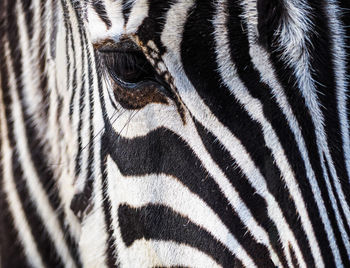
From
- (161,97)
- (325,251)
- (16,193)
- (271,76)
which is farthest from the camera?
(16,193)

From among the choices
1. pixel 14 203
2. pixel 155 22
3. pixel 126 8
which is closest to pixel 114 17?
pixel 126 8

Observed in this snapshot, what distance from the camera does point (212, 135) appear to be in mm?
1581

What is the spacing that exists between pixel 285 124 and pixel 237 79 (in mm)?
204

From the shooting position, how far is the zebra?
1452 millimetres

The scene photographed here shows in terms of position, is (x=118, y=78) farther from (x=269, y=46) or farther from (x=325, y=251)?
(x=325, y=251)

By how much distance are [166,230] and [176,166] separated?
23cm

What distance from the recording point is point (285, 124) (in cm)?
147

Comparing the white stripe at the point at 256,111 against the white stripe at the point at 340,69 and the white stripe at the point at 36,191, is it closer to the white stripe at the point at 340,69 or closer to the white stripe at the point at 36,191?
the white stripe at the point at 340,69

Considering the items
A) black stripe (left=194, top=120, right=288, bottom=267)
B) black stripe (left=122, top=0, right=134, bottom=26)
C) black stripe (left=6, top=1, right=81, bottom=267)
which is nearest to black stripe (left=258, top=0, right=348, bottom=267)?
black stripe (left=194, top=120, right=288, bottom=267)

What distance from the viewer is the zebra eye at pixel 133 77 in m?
1.71

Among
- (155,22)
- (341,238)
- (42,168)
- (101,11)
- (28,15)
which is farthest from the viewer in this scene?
(28,15)

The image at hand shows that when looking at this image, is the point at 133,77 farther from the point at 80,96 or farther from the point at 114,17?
the point at 80,96

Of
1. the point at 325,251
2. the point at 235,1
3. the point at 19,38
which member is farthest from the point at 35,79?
the point at 325,251

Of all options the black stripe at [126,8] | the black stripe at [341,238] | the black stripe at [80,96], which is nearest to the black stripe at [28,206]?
the black stripe at [80,96]
